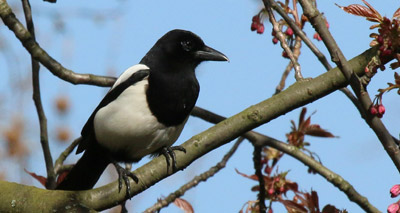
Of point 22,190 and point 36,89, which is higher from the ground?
point 36,89

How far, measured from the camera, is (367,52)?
2.51m

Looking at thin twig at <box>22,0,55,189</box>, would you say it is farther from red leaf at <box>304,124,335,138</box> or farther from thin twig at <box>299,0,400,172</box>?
thin twig at <box>299,0,400,172</box>

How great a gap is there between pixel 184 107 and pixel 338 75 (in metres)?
1.24

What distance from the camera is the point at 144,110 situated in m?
3.53

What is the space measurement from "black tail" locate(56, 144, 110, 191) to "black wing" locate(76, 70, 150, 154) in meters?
0.07

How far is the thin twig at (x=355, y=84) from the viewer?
2.27 meters

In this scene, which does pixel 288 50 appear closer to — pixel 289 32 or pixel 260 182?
pixel 289 32

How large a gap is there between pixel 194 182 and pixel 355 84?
67.7 inches

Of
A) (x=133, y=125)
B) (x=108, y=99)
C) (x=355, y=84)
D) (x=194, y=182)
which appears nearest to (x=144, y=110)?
(x=133, y=125)

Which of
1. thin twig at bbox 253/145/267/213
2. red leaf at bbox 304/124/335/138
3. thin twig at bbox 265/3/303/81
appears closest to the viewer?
thin twig at bbox 265/3/303/81

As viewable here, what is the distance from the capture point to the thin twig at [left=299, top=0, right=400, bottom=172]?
2.27 m

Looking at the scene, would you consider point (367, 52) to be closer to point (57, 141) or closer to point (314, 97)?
point (314, 97)

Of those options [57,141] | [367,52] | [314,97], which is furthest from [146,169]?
[57,141]

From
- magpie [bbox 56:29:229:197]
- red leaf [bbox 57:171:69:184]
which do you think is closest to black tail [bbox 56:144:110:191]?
magpie [bbox 56:29:229:197]
